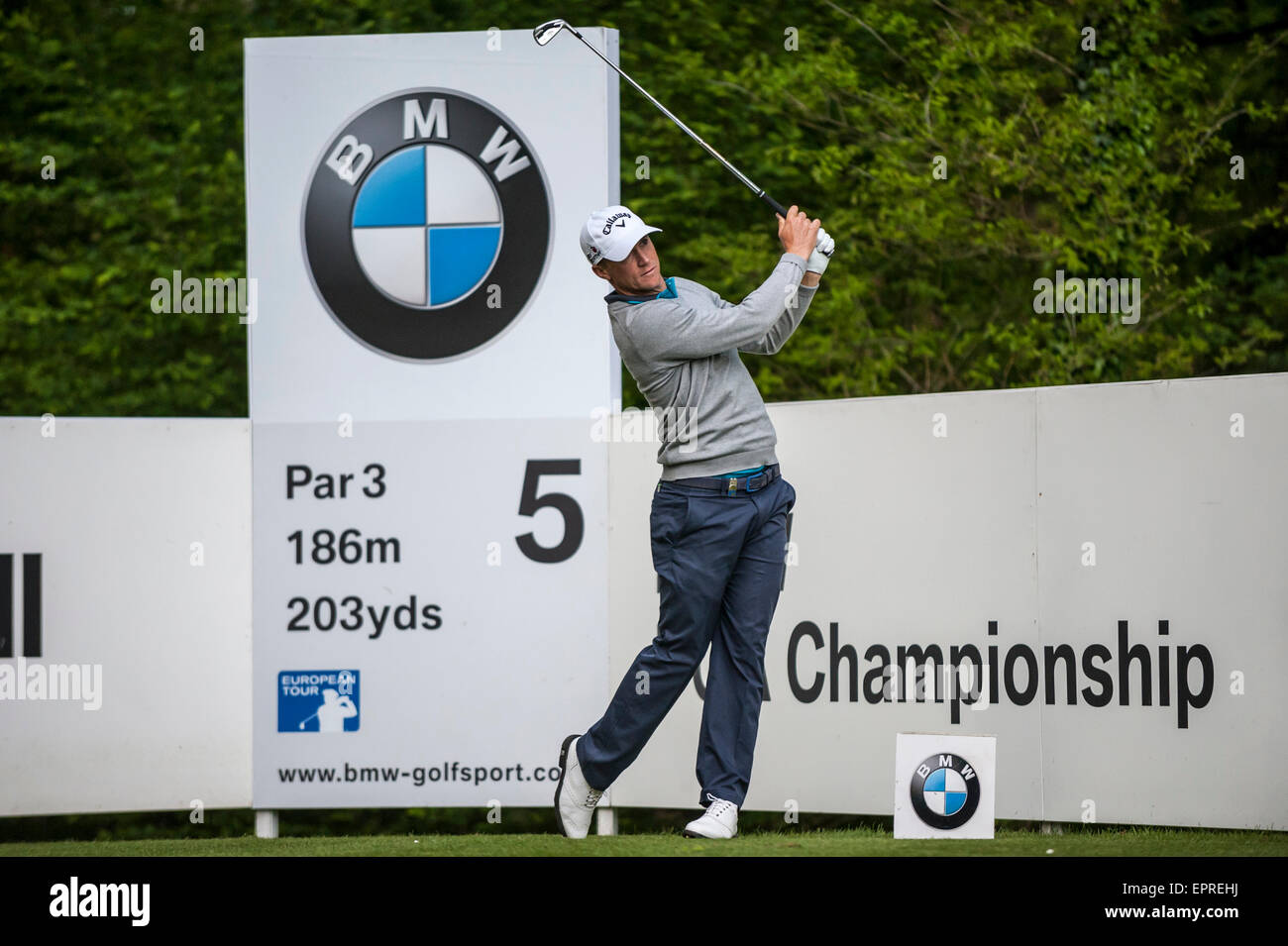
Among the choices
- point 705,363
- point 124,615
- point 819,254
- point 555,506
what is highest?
point 819,254

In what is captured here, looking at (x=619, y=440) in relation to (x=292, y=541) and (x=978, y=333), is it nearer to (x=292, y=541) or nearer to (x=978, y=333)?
(x=292, y=541)

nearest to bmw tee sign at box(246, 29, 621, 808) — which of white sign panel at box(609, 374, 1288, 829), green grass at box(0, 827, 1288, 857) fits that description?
white sign panel at box(609, 374, 1288, 829)

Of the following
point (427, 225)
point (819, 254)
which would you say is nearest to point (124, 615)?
point (427, 225)

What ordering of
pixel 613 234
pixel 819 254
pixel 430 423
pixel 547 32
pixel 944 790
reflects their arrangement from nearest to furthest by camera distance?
1. pixel 613 234
2. pixel 819 254
3. pixel 944 790
4. pixel 547 32
5. pixel 430 423

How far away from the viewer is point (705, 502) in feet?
15.1

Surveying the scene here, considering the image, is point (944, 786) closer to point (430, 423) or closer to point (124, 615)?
point (430, 423)

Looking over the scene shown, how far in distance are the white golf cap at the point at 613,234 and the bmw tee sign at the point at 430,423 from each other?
1553 mm

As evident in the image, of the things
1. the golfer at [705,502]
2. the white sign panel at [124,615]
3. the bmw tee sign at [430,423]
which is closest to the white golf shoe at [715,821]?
the golfer at [705,502]

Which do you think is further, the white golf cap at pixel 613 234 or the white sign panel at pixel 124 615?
the white sign panel at pixel 124 615

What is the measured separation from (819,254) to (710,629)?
122 cm

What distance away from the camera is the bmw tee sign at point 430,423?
20.0 ft

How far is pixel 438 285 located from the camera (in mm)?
6164

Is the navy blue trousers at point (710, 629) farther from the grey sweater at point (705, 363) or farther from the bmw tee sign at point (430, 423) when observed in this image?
the bmw tee sign at point (430, 423)

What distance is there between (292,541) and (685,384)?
222 cm
